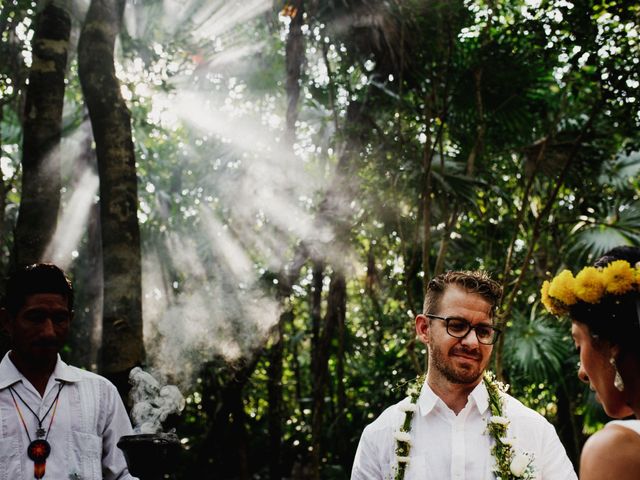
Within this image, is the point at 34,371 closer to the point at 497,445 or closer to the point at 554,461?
the point at 497,445

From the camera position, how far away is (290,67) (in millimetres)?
8477

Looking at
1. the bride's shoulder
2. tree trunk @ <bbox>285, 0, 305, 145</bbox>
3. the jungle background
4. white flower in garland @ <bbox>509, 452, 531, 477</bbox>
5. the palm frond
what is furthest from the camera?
tree trunk @ <bbox>285, 0, 305, 145</bbox>

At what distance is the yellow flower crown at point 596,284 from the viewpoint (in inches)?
67.4

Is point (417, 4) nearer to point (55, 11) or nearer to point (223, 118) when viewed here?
point (55, 11)

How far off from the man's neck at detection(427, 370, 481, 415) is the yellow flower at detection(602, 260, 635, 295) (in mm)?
895

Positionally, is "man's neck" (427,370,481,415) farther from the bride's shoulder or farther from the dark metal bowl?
the dark metal bowl

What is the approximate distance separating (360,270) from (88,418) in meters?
7.17

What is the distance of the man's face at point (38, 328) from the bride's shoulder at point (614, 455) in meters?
2.13

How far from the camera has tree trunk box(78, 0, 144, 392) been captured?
4141 millimetres

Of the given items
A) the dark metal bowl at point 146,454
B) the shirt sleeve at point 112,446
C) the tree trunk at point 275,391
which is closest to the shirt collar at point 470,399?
the dark metal bowl at point 146,454

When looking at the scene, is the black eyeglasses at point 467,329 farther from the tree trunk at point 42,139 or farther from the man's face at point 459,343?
the tree trunk at point 42,139

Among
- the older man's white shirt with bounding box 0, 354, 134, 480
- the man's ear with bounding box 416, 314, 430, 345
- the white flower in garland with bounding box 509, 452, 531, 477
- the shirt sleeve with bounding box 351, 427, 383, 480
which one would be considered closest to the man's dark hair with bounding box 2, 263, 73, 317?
the older man's white shirt with bounding box 0, 354, 134, 480

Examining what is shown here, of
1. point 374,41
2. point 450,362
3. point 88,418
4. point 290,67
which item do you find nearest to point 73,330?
point 290,67

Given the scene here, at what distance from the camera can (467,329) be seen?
8.05 feet
